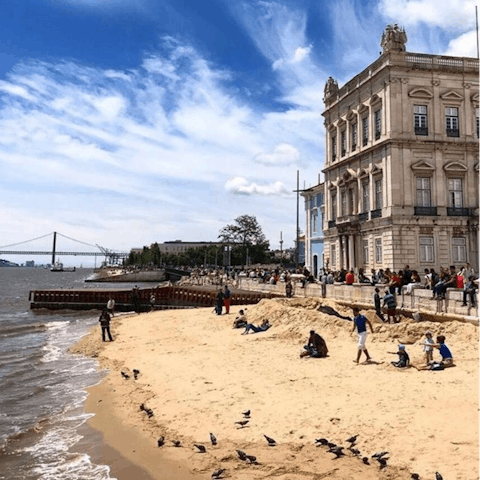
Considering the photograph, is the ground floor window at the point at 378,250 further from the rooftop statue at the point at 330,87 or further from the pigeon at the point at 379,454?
the pigeon at the point at 379,454

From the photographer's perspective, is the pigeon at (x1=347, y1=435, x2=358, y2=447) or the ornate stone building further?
the ornate stone building

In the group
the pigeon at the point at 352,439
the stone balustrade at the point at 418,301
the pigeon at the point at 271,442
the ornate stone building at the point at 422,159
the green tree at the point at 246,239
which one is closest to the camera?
the pigeon at the point at 352,439

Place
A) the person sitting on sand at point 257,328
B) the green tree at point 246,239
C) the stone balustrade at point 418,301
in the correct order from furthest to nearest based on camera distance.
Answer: the green tree at point 246,239
the person sitting on sand at point 257,328
the stone balustrade at point 418,301

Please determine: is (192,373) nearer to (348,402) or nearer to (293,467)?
(348,402)

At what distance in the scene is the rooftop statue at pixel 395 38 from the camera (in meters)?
34.5

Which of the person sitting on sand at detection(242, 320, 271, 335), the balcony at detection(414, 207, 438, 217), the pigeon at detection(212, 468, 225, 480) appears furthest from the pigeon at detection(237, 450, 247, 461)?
the balcony at detection(414, 207, 438, 217)

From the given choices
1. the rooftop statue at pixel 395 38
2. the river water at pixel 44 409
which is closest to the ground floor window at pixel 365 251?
the rooftop statue at pixel 395 38

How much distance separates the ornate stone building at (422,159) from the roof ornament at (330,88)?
7.35 meters

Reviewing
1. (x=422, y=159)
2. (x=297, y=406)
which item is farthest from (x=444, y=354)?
(x=422, y=159)

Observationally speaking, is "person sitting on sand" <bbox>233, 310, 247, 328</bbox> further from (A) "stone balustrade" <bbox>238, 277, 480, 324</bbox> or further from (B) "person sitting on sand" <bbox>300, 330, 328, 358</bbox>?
(B) "person sitting on sand" <bbox>300, 330, 328, 358</bbox>

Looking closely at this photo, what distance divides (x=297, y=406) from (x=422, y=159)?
27058mm

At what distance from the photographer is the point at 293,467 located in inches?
359

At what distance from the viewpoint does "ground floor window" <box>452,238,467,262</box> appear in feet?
113

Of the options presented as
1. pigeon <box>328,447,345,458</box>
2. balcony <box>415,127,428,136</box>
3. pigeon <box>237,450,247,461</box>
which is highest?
balcony <box>415,127,428,136</box>
